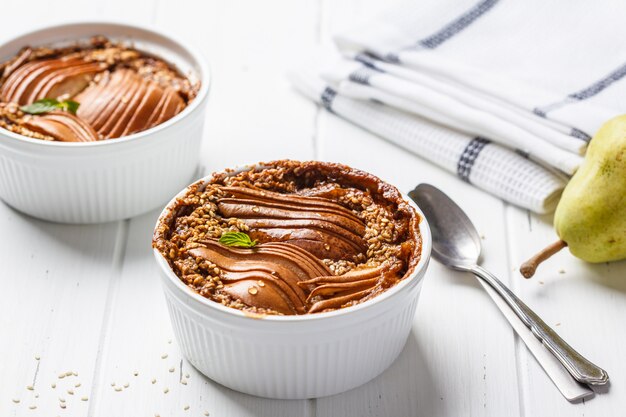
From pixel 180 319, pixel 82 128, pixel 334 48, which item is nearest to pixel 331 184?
pixel 180 319

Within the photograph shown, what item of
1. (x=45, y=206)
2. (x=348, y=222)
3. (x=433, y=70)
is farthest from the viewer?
(x=433, y=70)

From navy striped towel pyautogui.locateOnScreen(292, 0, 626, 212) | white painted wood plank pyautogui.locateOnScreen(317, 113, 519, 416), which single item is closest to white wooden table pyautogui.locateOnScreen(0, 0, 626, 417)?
white painted wood plank pyautogui.locateOnScreen(317, 113, 519, 416)

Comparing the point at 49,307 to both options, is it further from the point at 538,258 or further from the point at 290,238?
the point at 538,258

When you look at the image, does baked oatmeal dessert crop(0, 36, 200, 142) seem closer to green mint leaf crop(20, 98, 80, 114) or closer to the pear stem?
green mint leaf crop(20, 98, 80, 114)

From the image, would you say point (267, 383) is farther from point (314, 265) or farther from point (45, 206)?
point (45, 206)

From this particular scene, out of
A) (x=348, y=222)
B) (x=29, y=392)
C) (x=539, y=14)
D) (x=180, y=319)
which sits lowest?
(x=29, y=392)

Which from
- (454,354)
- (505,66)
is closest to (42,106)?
Result: (454,354)
